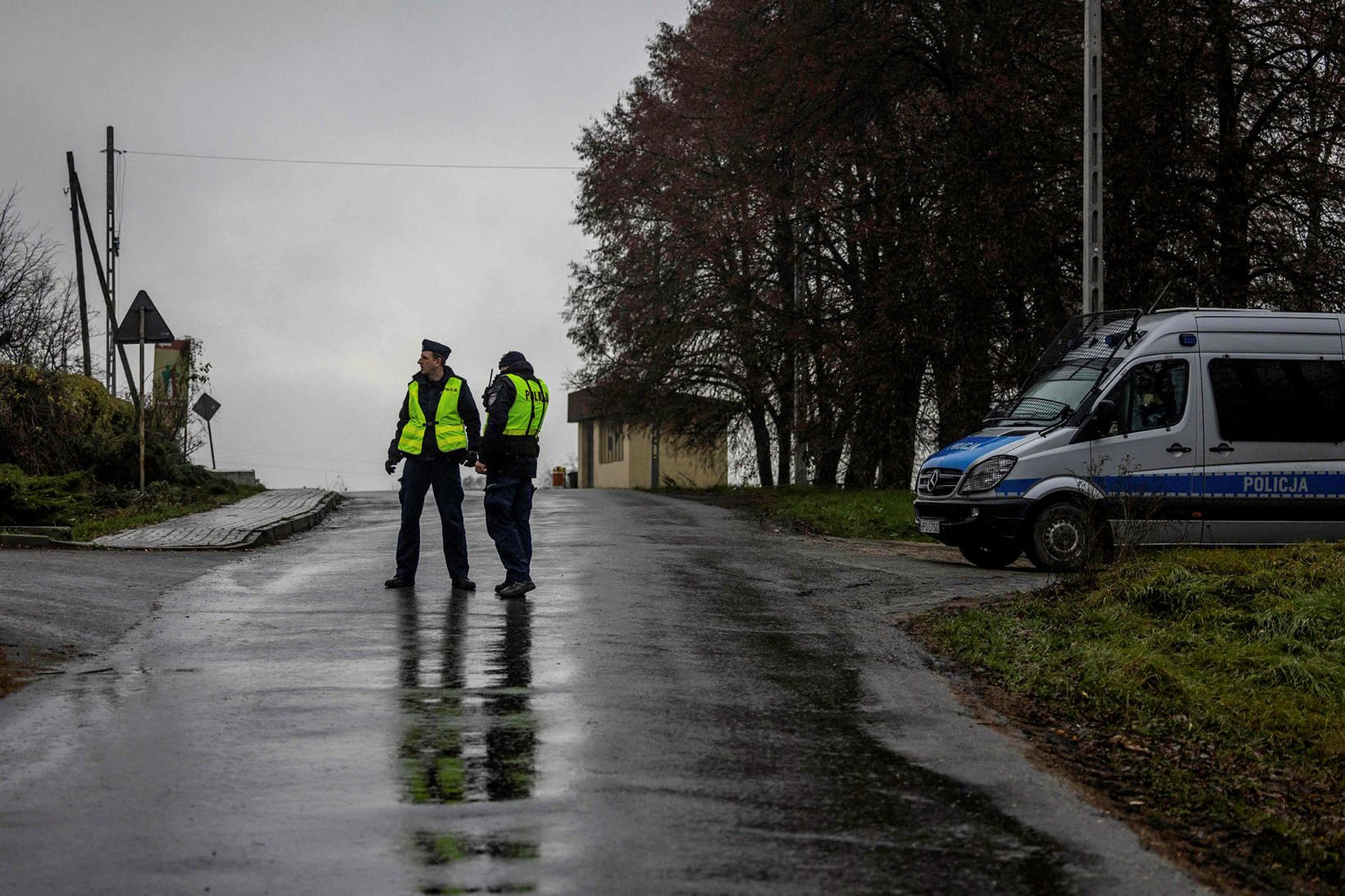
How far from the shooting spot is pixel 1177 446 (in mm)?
16062

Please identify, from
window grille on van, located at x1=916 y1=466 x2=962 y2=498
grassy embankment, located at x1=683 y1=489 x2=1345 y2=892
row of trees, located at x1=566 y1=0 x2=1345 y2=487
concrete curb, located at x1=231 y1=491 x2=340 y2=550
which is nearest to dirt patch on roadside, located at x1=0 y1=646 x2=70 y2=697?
grassy embankment, located at x1=683 y1=489 x2=1345 y2=892

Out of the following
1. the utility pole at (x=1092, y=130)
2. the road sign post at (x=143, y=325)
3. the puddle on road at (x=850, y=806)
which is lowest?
the puddle on road at (x=850, y=806)

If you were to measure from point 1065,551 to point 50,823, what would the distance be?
12.0m

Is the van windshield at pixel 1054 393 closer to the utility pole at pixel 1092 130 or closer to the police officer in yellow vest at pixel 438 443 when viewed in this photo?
the utility pole at pixel 1092 130

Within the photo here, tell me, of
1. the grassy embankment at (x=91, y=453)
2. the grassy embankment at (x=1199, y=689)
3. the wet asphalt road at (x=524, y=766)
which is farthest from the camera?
the grassy embankment at (x=91, y=453)

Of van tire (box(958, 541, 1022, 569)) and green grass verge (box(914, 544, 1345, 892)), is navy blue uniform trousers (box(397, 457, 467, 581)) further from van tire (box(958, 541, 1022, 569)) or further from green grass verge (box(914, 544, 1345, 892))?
van tire (box(958, 541, 1022, 569))

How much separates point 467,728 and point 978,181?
1888 centimetres

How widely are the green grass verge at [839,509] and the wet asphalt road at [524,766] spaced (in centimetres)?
944

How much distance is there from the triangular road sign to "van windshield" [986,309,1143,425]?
1160 cm

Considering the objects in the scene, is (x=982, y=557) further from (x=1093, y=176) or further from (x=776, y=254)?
(x=776, y=254)

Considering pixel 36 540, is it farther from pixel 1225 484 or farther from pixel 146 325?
pixel 1225 484

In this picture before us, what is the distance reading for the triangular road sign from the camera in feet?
72.7

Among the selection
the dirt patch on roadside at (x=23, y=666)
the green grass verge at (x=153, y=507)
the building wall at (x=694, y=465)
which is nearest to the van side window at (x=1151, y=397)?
the dirt patch on roadside at (x=23, y=666)

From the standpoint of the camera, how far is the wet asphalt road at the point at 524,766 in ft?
16.6
